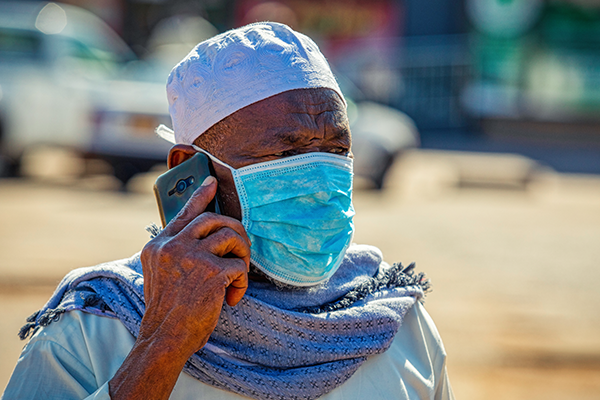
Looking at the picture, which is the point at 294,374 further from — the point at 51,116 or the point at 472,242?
the point at 51,116

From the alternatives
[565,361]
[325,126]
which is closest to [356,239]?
[565,361]

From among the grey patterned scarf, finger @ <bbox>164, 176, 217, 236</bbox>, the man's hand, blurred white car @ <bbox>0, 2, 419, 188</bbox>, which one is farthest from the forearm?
blurred white car @ <bbox>0, 2, 419, 188</bbox>

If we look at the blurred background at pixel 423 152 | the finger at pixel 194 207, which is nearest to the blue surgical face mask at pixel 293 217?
the finger at pixel 194 207

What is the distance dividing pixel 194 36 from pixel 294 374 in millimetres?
11750

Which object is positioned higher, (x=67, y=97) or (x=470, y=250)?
(x=67, y=97)

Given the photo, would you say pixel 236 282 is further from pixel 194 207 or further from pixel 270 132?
pixel 270 132

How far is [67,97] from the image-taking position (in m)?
10.2

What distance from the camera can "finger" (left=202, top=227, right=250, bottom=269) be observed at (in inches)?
58.0

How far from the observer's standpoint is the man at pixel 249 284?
A: 1.47 metres

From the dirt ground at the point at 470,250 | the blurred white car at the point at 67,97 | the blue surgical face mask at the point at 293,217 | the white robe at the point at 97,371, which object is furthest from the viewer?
the blurred white car at the point at 67,97

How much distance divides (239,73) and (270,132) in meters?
0.17

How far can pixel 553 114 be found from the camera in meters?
Result: 17.9

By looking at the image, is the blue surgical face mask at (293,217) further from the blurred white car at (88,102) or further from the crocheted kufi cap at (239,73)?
the blurred white car at (88,102)

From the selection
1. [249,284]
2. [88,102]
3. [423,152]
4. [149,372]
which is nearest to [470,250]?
[88,102]
